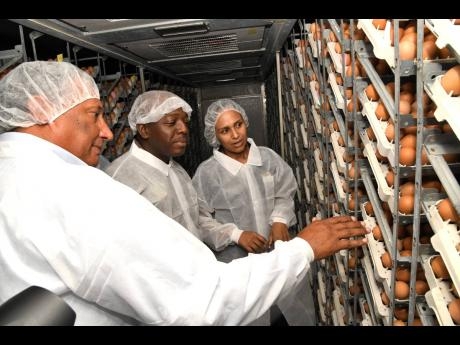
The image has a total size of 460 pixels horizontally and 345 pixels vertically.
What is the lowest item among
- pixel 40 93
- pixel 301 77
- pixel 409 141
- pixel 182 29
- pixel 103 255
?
pixel 103 255

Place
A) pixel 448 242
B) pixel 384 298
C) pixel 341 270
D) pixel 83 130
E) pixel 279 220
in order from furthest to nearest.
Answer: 1. pixel 279 220
2. pixel 341 270
3. pixel 384 298
4. pixel 83 130
5. pixel 448 242

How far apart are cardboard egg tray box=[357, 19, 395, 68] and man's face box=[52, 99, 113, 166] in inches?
37.9

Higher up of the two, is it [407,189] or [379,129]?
[379,129]

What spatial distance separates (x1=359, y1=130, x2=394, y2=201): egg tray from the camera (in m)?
1.36

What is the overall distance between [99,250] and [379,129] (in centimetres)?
97

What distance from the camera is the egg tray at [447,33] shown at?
845 mm

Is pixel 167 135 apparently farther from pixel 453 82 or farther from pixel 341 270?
pixel 453 82

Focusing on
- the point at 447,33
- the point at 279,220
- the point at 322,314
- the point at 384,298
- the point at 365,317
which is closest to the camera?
the point at 447,33

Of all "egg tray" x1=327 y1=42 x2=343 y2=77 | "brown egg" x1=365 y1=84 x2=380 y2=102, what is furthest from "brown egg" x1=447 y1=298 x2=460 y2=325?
"egg tray" x1=327 y1=42 x2=343 y2=77

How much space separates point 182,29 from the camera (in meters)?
2.48

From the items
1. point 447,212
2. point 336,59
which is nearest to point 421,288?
point 447,212

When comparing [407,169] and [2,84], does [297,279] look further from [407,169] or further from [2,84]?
[2,84]

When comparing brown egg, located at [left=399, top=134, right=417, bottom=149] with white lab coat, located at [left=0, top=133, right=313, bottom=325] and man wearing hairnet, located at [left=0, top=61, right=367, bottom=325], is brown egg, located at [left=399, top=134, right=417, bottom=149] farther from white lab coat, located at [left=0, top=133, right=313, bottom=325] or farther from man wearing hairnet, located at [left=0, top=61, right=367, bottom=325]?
white lab coat, located at [left=0, top=133, right=313, bottom=325]

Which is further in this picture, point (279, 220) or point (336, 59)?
point (279, 220)
